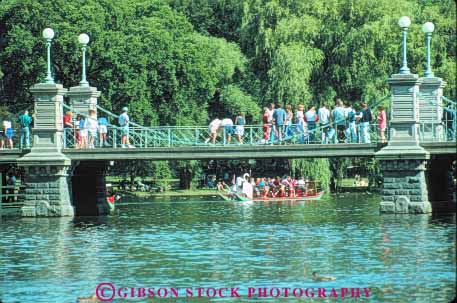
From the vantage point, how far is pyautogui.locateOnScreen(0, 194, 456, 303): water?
29.8 meters

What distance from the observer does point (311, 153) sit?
50.5m

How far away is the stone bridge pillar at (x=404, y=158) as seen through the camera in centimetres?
4878

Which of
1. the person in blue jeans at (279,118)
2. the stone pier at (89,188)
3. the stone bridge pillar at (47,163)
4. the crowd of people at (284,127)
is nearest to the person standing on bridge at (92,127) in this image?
the crowd of people at (284,127)

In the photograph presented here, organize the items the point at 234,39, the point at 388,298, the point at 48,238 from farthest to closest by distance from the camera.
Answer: the point at 234,39, the point at 48,238, the point at 388,298

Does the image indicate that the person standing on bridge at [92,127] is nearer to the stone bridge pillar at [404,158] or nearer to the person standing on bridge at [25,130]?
the person standing on bridge at [25,130]

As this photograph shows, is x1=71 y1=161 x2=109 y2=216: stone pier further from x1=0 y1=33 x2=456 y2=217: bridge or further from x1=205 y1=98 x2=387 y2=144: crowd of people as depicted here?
x1=205 y1=98 x2=387 y2=144: crowd of people

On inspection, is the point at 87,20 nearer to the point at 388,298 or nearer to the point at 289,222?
the point at 289,222

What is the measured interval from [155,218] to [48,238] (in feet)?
42.8

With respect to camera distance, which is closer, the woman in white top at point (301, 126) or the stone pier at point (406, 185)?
the stone pier at point (406, 185)

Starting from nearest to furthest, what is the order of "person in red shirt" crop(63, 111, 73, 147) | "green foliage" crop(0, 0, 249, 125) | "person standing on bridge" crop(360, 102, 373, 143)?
"person standing on bridge" crop(360, 102, 373, 143) < "person in red shirt" crop(63, 111, 73, 147) < "green foliage" crop(0, 0, 249, 125)

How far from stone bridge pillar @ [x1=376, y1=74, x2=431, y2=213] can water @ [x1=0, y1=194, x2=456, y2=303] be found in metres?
0.79

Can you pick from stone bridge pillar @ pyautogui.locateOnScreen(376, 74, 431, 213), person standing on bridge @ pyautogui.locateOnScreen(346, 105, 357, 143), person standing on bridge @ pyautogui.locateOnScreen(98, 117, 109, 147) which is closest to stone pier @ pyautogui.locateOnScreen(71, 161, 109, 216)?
person standing on bridge @ pyautogui.locateOnScreen(98, 117, 109, 147)

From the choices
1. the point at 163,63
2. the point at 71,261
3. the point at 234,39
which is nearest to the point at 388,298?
the point at 71,261

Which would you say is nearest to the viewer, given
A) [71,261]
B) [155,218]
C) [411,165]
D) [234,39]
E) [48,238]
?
[71,261]
